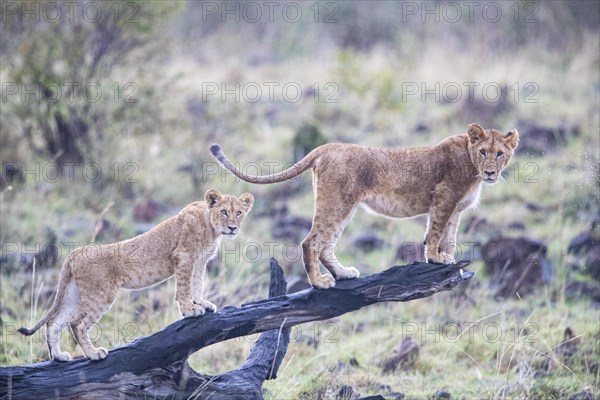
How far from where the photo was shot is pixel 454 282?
741 cm

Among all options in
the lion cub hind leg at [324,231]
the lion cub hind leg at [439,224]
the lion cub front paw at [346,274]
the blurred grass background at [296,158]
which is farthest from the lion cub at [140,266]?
the lion cub hind leg at [439,224]

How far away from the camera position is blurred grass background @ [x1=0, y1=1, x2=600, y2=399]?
35.0ft

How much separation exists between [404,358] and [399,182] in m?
3.73

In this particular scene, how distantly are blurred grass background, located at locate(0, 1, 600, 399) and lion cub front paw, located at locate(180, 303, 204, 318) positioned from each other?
6.10 ft

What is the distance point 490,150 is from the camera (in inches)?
292

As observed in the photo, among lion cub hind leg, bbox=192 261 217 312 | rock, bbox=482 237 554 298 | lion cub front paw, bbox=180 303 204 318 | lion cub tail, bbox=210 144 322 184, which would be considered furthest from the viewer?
rock, bbox=482 237 554 298

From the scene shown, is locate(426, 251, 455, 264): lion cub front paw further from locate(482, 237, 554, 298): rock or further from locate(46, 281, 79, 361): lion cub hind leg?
locate(482, 237, 554, 298): rock

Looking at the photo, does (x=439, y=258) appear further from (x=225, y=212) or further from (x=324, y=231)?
(x=225, y=212)

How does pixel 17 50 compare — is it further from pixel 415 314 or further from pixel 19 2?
pixel 415 314

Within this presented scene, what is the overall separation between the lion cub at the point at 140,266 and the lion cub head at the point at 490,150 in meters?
1.82

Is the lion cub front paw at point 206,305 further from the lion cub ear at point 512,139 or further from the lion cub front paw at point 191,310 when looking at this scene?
the lion cub ear at point 512,139

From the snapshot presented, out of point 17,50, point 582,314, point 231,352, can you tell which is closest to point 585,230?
point 582,314

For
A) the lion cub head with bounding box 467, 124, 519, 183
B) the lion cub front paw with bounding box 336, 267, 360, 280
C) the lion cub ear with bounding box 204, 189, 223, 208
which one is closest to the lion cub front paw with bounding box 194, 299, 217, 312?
the lion cub ear with bounding box 204, 189, 223, 208

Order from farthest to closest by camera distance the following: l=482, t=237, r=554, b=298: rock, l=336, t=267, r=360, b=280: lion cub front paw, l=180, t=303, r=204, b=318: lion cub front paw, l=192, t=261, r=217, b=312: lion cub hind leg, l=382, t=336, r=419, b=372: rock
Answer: l=482, t=237, r=554, b=298: rock → l=382, t=336, r=419, b=372: rock → l=336, t=267, r=360, b=280: lion cub front paw → l=192, t=261, r=217, b=312: lion cub hind leg → l=180, t=303, r=204, b=318: lion cub front paw
